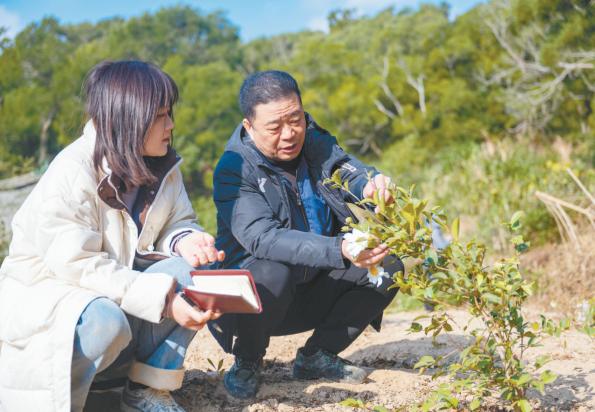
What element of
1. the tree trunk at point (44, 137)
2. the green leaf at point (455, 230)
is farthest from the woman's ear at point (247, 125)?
the tree trunk at point (44, 137)

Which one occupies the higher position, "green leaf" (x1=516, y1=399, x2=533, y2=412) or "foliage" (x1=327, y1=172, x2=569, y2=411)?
"foliage" (x1=327, y1=172, x2=569, y2=411)

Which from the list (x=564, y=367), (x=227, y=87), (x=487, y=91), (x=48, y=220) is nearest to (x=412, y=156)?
(x=487, y=91)

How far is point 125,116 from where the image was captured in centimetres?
246

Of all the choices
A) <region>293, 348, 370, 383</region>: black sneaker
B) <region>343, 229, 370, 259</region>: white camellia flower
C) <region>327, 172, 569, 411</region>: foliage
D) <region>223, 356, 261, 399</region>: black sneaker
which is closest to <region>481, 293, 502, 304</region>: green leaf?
<region>327, 172, 569, 411</region>: foliage

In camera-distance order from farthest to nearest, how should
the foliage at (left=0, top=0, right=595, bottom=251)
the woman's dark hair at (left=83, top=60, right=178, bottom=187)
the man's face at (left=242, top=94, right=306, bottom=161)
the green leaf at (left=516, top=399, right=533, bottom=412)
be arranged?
the foliage at (left=0, top=0, right=595, bottom=251) → the man's face at (left=242, top=94, right=306, bottom=161) → the woman's dark hair at (left=83, top=60, right=178, bottom=187) → the green leaf at (left=516, top=399, right=533, bottom=412)

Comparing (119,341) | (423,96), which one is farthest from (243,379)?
(423,96)

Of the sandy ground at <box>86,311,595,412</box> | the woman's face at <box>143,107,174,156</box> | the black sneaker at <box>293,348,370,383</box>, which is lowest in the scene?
the sandy ground at <box>86,311,595,412</box>

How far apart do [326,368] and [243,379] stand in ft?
1.28

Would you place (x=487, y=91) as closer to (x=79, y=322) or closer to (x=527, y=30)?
(x=527, y=30)

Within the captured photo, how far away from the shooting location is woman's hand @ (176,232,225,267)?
2.55 metres

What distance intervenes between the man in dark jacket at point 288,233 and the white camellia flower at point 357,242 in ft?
0.53

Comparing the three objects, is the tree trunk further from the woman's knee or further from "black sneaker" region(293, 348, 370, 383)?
the woman's knee

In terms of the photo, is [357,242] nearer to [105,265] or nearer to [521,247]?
[521,247]

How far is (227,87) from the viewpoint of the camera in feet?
77.6
